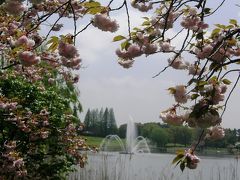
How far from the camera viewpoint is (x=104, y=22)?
2389 millimetres

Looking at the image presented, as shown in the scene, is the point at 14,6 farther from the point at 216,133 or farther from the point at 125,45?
the point at 216,133

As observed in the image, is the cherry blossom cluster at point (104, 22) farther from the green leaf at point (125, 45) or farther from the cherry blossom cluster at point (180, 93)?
the cherry blossom cluster at point (180, 93)

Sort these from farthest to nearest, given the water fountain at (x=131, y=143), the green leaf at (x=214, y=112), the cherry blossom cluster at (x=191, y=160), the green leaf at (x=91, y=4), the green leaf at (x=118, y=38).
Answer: the water fountain at (x=131, y=143) → the green leaf at (x=118, y=38) → the green leaf at (x=91, y=4) → the cherry blossom cluster at (x=191, y=160) → the green leaf at (x=214, y=112)

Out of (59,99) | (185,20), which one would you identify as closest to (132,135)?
(59,99)

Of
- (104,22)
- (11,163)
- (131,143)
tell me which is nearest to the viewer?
(104,22)

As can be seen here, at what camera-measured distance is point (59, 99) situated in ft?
20.6

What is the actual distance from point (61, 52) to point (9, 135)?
3758 millimetres

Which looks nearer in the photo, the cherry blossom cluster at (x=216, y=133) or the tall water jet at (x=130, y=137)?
the cherry blossom cluster at (x=216, y=133)

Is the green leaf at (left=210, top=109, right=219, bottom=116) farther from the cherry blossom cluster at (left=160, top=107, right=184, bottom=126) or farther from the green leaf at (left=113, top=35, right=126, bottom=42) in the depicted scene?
the green leaf at (left=113, top=35, right=126, bottom=42)

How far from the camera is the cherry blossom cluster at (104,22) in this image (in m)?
2.33

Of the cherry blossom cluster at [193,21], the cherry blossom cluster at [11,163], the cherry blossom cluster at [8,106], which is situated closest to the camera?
the cherry blossom cluster at [193,21]

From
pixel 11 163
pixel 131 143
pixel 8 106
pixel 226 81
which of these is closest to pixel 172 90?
pixel 226 81

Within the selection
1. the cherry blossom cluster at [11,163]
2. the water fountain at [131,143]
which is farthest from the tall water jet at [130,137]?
the cherry blossom cluster at [11,163]

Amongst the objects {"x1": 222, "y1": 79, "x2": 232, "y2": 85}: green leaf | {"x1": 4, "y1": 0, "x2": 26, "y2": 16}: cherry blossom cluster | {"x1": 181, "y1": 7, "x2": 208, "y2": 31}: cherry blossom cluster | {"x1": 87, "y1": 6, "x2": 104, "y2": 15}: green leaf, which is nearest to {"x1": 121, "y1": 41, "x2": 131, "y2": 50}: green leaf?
{"x1": 87, "y1": 6, "x2": 104, "y2": 15}: green leaf
